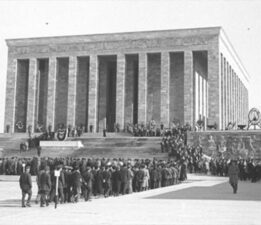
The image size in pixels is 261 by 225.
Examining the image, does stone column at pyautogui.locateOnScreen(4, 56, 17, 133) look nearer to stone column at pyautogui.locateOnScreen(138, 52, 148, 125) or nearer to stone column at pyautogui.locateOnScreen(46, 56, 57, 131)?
stone column at pyautogui.locateOnScreen(46, 56, 57, 131)

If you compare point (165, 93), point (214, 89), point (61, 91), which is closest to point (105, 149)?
point (165, 93)

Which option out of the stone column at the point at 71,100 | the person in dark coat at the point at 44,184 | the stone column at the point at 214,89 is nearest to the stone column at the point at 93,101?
the stone column at the point at 71,100

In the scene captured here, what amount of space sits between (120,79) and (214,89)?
8.51 metres

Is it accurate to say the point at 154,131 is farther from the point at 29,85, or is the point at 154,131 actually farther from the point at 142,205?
the point at 142,205

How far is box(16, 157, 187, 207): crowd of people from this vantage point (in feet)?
46.0

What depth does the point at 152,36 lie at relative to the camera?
1766 inches

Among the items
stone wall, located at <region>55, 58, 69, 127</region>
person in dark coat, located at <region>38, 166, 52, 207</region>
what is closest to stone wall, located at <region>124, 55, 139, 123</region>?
stone wall, located at <region>55, 58, 69, 127</region>

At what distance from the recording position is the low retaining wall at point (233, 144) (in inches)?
1358

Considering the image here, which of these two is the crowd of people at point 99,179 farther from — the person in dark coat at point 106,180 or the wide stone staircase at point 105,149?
the wide stone staircase at point 105,149

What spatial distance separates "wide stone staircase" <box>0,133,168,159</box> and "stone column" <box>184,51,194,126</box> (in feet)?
25.9

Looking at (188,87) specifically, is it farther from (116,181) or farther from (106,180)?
(106,180)

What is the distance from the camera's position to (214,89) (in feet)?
140

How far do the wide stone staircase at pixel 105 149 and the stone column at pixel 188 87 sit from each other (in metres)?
7.88

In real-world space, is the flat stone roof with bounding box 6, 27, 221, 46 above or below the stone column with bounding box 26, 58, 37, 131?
above
